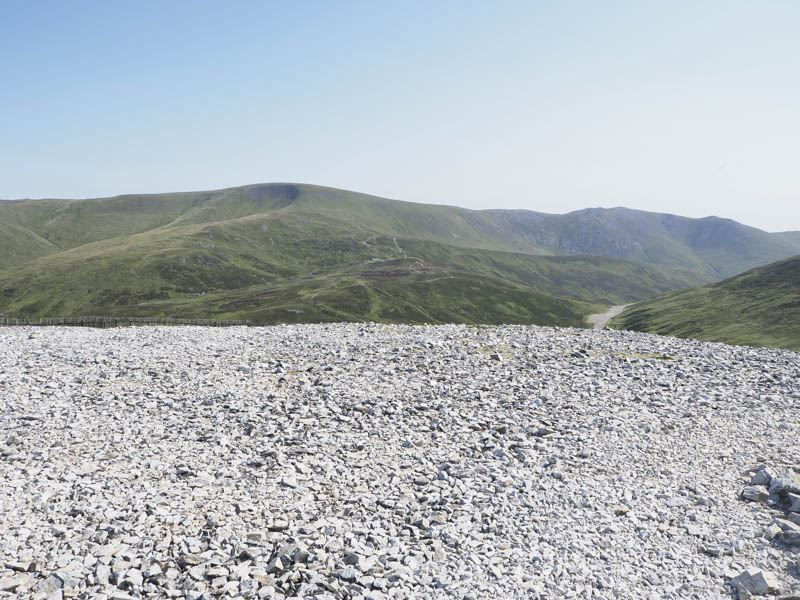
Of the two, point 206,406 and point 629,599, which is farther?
point 206,406

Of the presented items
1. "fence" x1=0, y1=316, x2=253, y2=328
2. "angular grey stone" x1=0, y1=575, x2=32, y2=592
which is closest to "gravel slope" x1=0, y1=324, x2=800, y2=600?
"angular grey stone" x1=0, y1=575, x2=32, y2=592

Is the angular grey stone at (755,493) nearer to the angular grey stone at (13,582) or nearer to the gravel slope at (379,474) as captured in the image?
the gravel slope at (379,474)

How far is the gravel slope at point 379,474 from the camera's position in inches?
472

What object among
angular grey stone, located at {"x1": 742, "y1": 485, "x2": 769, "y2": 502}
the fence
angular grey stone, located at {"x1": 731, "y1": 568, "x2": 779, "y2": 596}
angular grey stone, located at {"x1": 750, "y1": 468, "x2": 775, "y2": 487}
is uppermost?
the fence

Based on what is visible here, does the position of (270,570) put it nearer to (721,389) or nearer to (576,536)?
(576,536)

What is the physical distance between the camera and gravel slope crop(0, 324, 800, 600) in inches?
472

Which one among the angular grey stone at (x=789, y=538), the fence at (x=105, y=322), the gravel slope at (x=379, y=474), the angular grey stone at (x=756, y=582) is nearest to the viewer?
the gravel slope at (x=379, y=474)

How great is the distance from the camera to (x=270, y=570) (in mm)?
11742

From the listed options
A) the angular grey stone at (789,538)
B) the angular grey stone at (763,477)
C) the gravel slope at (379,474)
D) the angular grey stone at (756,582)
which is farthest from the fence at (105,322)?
the angular grey stone at (756,582)

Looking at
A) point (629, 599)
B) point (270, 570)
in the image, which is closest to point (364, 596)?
point (270, 570)

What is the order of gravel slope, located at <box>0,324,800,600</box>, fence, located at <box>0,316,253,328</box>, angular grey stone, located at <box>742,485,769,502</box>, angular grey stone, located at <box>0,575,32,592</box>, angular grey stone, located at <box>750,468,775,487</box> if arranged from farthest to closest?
fence, located at <box>0,316,253,328</box>, angular grey stone, located at <box>750,468,775,487</box>, angular grey stone, located at <box>742,485,769,502</box>, gravel slope, located at <box>0,324,800,600</box>, angular grey stone, located at <box>0,575,32,592</box>

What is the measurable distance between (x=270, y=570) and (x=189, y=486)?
503cm

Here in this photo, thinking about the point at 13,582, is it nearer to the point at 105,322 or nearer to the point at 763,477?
the point at 763,477

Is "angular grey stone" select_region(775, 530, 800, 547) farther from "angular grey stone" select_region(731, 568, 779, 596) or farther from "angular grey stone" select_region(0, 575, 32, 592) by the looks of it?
"angular grey stone" select_region(0, 575, 32, 592)
